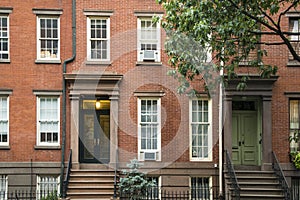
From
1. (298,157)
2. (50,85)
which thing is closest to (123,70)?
(50,85)

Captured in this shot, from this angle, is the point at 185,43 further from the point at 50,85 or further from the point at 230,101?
the point at 50,85

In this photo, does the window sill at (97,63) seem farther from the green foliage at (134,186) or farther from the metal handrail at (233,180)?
the metal handrail at (233,180)

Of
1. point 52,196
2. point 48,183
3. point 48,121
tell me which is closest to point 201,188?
point 52,196

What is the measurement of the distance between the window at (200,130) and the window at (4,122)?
7432 millimetres

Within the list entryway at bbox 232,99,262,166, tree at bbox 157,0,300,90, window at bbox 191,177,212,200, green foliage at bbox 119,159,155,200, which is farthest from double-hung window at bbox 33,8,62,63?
entryway at bbox 232,99,262,166

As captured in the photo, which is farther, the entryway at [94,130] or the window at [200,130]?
the entryway at [94,130]

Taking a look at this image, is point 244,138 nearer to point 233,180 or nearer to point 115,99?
point 233,180

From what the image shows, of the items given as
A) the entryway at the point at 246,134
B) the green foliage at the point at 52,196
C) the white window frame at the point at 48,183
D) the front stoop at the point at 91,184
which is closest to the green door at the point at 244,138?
the entryway at the point at 246,134

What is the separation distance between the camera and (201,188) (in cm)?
1975

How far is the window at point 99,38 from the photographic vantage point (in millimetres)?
20062

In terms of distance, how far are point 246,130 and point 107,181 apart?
625 cm

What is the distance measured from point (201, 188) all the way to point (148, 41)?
6.32 metres

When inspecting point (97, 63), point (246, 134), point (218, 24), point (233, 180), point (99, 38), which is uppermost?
point (99, 38)

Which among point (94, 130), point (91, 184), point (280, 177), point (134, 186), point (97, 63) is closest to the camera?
Result: point (134, 186)
